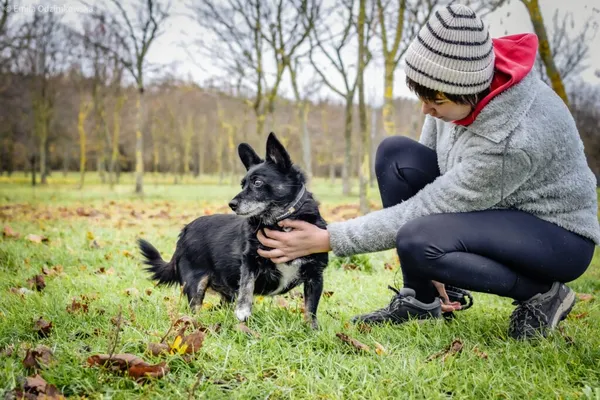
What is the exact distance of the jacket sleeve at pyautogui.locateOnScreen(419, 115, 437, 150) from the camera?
9.97 ft

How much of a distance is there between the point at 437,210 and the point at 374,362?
88cm

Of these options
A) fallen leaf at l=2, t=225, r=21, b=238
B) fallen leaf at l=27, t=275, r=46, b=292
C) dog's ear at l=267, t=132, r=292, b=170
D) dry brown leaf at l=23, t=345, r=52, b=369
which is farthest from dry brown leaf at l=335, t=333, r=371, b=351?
fallen leaf at l=2, t=225, r=21, b=238

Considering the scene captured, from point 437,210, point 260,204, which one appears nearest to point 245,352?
point 260,204

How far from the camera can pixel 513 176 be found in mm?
2285

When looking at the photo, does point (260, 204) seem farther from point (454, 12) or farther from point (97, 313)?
point (454, 12)

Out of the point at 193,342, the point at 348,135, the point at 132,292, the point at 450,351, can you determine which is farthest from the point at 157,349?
the point at 348,135

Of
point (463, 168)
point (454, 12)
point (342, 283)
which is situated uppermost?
point (454, 12)

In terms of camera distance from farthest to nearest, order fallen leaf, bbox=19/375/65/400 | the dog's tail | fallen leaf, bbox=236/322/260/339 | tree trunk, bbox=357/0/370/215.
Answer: tree trunk, bbox=357/0/370/215, the dog's tail, fallen leaf, bbox=236/322/260/339, fallen leaf, bbox=19/375/65/400

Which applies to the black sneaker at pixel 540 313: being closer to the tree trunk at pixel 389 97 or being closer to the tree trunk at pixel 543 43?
the tree trunk at pixel 543 43

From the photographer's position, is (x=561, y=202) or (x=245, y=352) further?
(x=561, y=202)

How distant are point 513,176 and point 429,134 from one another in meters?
0.88

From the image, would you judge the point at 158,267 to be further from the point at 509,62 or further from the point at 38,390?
the point at 509,62

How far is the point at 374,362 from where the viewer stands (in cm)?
211

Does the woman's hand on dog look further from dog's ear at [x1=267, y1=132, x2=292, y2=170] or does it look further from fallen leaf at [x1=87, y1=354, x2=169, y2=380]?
fallen leaf at [x1=87, y1=354, x2=169, y2=380]
